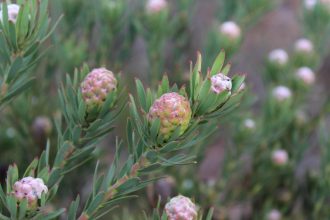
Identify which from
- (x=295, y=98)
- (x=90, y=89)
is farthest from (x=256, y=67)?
(x=90, y=89)

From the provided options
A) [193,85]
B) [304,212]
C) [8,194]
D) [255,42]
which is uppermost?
[193,85]

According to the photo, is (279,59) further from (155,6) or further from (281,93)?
(155,6)

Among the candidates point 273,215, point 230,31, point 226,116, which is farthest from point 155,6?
point 273,215

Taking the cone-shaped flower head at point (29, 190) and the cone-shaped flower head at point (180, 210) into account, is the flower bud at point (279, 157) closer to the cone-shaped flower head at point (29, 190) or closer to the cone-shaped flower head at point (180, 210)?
the cone-shaped flower head at point (180, 210)

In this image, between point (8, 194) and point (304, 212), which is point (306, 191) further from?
point (8, 194)

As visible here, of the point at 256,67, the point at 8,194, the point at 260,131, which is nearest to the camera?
the point at 8,194

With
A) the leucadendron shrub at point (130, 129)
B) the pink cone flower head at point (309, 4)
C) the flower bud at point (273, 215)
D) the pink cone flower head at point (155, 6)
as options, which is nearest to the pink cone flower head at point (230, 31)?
the pink cone flower head at point (155, 6)
